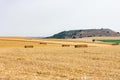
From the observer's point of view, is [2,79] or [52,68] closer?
[2,79]

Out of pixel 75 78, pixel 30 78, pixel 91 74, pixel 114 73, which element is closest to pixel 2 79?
pixel 30 78

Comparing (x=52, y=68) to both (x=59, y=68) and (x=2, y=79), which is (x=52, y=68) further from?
(x=2, y=79)

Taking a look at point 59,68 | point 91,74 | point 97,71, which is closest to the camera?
point 91,74

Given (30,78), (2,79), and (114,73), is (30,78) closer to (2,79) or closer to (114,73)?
(2,79)

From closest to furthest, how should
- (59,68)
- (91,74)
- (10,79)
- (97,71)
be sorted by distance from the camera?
(10,79) < (91,74) < (97,71) < (59,68)

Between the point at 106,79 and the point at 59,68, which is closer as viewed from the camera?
the point at 106,79

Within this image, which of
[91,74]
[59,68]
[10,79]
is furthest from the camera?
[59,68]

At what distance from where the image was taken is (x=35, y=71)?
21.1 metres

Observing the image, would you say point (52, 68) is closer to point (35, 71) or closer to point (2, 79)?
point (35, 71)

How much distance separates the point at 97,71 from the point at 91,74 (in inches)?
55.7

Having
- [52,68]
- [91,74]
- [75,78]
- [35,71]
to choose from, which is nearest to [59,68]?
[52,68]

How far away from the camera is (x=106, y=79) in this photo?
17391mm

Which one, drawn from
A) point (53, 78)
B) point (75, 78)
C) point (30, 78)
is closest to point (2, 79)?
point (30, 78)

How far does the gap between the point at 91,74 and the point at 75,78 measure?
2.34m
